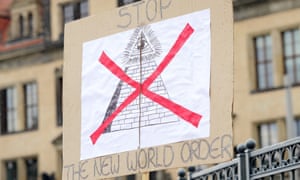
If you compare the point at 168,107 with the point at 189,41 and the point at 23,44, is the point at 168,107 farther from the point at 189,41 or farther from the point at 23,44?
the point at 23,44

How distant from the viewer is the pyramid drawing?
10211 millimetres

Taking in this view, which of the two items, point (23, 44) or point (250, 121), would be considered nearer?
point (250, 121)

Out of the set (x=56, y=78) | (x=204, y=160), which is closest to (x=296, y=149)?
(x=204, y=160)

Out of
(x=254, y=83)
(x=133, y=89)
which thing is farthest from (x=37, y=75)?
(x=133, y=89)

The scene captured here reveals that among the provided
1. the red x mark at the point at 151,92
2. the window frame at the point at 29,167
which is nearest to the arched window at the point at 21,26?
the window frame at the point at 29,167

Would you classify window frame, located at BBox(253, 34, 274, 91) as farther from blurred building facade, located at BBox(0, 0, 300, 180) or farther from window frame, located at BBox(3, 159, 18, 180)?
window frame, located at BBox(3, 159, 18, 180)

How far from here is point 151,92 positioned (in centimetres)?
1027

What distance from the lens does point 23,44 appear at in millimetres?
54344

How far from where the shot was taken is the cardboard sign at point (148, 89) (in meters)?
9.86

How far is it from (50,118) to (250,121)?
1109cm

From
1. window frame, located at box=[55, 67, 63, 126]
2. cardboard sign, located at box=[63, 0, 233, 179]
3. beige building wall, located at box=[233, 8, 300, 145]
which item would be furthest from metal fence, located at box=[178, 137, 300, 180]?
window frame, located at box=[55, 67, 63, 126]

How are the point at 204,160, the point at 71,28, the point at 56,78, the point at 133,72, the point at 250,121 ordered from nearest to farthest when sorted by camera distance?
the point at 204,160, the point at 133,72, the point at 71,28, the point at 250,121, the point at 56,78

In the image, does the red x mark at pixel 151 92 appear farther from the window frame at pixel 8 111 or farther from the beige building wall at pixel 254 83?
the window frame at pixel 8 111

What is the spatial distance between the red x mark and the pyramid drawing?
0.10 ft
